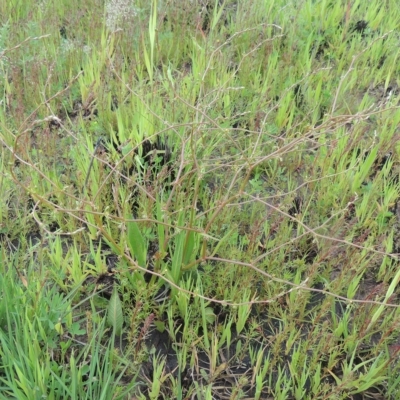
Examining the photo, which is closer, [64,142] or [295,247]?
[295,247]

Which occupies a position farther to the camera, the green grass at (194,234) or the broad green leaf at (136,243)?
the broad green leaf at (136,243)

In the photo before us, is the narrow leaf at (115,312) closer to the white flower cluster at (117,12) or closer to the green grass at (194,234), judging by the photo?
the green grass at (194,234)

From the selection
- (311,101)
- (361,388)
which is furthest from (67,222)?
(311,101)

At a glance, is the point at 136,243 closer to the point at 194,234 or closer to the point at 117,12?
the point at 194,234

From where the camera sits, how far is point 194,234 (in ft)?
5.34

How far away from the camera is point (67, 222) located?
1.79 m

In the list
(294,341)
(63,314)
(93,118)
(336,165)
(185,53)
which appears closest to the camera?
(63,314)

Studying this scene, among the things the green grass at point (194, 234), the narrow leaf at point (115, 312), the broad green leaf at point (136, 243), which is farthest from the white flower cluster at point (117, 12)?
the narrow leaf at point (115, 312)

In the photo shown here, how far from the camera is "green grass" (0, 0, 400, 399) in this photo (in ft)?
4.49

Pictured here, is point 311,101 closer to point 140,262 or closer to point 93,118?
point 93,118

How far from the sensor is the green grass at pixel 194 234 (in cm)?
137

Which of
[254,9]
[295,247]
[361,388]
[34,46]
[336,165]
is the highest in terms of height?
[254,9]

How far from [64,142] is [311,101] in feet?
4.46

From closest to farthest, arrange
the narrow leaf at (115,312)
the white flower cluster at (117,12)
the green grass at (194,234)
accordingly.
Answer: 1. the green grass at (194,234)
2. the narrow leaf at (115,312)
3. the white flower cluster at (117,12)
